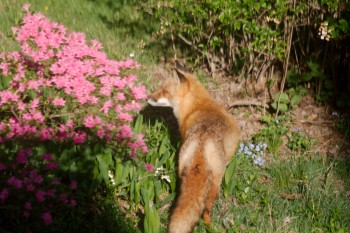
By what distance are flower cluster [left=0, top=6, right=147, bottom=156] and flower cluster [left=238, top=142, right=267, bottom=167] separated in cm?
164

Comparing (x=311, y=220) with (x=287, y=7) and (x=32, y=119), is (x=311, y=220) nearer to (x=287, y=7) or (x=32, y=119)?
(x=287, y=7)

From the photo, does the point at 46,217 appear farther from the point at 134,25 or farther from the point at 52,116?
the point at 134,25

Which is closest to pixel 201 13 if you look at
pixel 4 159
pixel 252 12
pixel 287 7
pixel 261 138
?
pixel 252 12

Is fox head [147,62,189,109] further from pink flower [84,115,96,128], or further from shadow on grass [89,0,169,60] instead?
shadow on grass [89,0,169,60]

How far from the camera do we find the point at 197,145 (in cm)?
452

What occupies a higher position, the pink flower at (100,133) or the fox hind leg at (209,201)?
the pink flower at (100,133)

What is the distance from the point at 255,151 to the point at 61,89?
2523 millimetres

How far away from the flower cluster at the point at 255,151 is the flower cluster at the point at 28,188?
2289mm

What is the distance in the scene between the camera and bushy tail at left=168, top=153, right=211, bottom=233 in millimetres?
3947

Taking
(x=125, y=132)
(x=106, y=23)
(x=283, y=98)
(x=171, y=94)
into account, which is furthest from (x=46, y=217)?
(x=106, y=23)

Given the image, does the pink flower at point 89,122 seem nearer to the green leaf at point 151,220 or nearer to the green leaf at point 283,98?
the green leaf at point 151,220

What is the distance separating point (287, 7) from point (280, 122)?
155cm

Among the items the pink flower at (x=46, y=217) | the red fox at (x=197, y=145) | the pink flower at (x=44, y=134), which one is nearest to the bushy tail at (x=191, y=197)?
the red fox at (x=197, y=145)

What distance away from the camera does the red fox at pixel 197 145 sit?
4.09m
